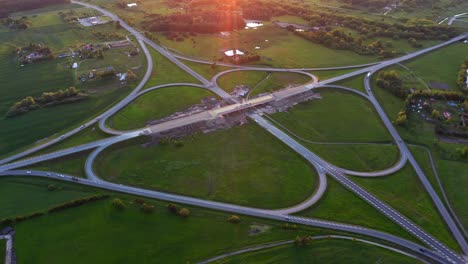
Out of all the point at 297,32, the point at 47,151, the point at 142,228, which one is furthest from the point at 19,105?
the point at 297,32

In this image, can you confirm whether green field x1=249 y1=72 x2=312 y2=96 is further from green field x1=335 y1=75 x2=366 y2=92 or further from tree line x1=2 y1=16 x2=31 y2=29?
tree line x1=2 y1=16 x2=31 y2=29

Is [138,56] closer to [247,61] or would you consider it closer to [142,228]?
[247,61]

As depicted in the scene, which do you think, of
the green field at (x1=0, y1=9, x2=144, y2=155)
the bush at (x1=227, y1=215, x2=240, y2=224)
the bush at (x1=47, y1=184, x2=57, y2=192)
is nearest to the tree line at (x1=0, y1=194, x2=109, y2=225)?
the bush at (x1=47, y1=184, x2=57, y2=192)

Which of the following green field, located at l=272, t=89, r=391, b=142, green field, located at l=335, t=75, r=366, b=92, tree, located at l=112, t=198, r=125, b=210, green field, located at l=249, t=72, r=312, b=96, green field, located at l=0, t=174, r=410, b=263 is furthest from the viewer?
green field, located at l=335, t=75, r=366, b=92

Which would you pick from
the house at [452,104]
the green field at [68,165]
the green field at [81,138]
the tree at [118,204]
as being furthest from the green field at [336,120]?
the green field at [68,165]

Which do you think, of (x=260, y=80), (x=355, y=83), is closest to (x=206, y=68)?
(x=260, y=80)
